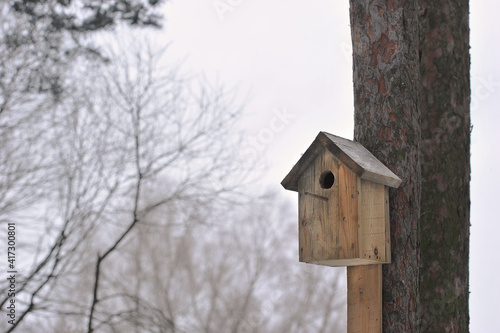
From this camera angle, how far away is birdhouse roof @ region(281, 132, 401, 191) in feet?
7.40

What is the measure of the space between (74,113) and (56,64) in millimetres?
437

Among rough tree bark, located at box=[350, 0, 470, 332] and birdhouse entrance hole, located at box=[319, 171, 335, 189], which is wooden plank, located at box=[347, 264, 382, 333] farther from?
birdhouse entrance hole, located at box=[319, 171, 335, 189]

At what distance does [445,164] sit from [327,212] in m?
0.76

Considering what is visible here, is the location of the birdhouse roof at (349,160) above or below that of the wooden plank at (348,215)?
above

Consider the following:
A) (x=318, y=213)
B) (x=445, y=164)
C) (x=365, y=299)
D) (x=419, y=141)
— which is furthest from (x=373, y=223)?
(x=445, y=164)

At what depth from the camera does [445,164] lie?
2717 mm

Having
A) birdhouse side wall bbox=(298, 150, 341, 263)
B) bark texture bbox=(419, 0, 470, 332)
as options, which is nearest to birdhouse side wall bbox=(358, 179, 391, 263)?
birdhouse side wall bbox=(298, 150, 341, 263)

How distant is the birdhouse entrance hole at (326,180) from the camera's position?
244 centimetres

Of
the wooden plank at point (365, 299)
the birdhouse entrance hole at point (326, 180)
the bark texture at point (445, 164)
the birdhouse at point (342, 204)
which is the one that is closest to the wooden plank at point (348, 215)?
the birdhouse at point (342, 204)

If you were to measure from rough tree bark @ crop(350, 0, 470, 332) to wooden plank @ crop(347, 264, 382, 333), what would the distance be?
48 mm

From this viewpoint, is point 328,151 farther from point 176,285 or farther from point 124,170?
point 176,285

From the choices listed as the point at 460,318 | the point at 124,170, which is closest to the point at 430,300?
the point at 460,318

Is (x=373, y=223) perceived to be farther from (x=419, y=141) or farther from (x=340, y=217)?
(x=419, y=141)

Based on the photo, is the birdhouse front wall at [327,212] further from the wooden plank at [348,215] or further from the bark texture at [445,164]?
the bark texture at [445,164]
